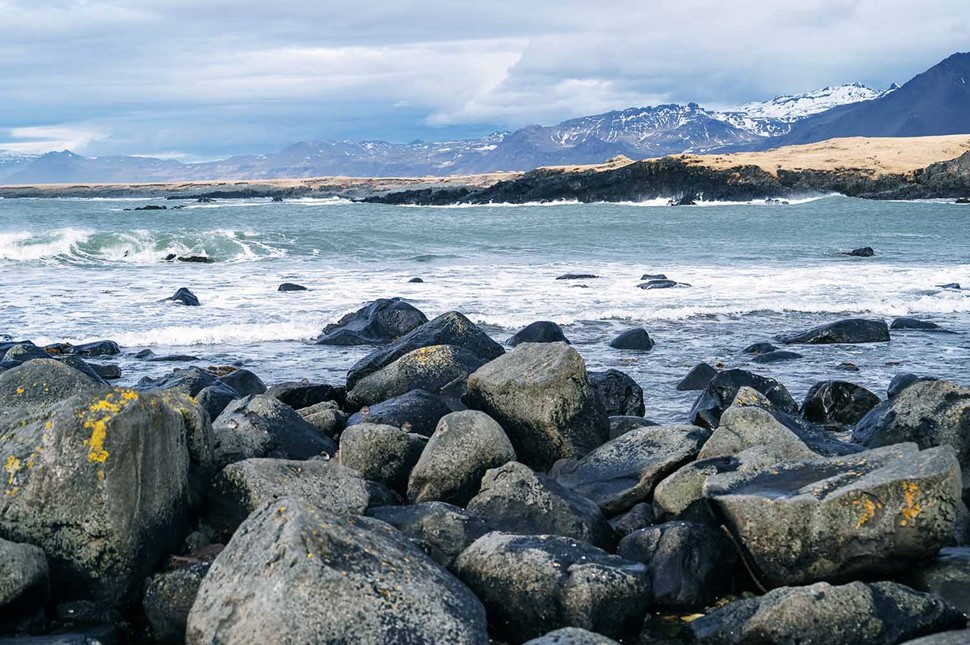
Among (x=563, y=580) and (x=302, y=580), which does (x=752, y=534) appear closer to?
(x=563, y=580)

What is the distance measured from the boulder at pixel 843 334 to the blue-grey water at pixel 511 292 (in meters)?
0.35

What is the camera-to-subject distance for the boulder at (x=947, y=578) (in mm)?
5441

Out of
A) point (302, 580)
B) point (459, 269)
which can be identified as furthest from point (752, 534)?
point (459, 269)

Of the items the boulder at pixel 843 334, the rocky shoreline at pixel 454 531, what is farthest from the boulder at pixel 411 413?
the boulder at pixel 843 334

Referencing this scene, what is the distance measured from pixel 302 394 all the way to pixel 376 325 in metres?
5.98

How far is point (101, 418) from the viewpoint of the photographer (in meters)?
5.71

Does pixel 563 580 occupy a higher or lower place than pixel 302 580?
lower

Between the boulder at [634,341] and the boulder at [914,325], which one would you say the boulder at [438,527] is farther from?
the boulder at [914,325]

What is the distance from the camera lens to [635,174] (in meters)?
101

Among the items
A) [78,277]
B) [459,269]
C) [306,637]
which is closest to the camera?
[306,637]

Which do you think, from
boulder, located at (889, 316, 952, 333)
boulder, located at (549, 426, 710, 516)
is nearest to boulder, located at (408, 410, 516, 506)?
boulder, located at (549, 426, 710, 516)

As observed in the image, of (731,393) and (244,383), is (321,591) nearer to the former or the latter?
(731,393)

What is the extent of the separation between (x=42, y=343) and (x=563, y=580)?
1330 cm

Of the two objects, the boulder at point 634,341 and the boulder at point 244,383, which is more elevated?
the boulder at point 244,383
